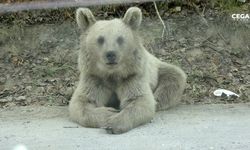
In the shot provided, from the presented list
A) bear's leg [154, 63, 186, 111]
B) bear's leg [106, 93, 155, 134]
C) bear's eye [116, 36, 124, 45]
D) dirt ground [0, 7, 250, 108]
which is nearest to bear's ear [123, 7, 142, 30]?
bear's eye [116, 36, 124, 45]

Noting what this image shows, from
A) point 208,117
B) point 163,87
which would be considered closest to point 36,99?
point 163,87

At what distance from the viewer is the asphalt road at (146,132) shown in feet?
20.8

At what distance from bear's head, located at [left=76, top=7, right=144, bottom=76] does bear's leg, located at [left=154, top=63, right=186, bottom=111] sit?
2.92 feet

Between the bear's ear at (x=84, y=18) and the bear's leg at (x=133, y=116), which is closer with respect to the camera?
the bear's leg at (x=133, y=116)

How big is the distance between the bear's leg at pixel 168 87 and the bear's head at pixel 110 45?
89 centimetres

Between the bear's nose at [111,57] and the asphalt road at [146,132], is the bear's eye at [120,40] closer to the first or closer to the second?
the bear's nose at [111,57]

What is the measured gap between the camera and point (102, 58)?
288 inches

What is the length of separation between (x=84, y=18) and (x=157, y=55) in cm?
269

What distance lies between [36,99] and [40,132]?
2.06 m

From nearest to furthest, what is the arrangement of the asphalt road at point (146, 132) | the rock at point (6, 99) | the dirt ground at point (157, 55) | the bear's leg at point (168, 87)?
the asphalt road at point (146, 132) → the bear's leg at point (168, 87) → the rock at point (6, 99) → the dirt ground at point (157, 55)

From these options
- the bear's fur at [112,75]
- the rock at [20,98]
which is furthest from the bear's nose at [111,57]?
the rock at [20,98]

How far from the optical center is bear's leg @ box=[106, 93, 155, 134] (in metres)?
6.98

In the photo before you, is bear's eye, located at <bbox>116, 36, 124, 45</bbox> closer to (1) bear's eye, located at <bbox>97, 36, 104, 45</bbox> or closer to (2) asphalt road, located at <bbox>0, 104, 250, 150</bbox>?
(1) bear's eye, located at <bbox>97, 36, 104, 45</bbox>

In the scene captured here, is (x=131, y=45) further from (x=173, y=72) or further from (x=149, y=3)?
(x=149, y=3)
